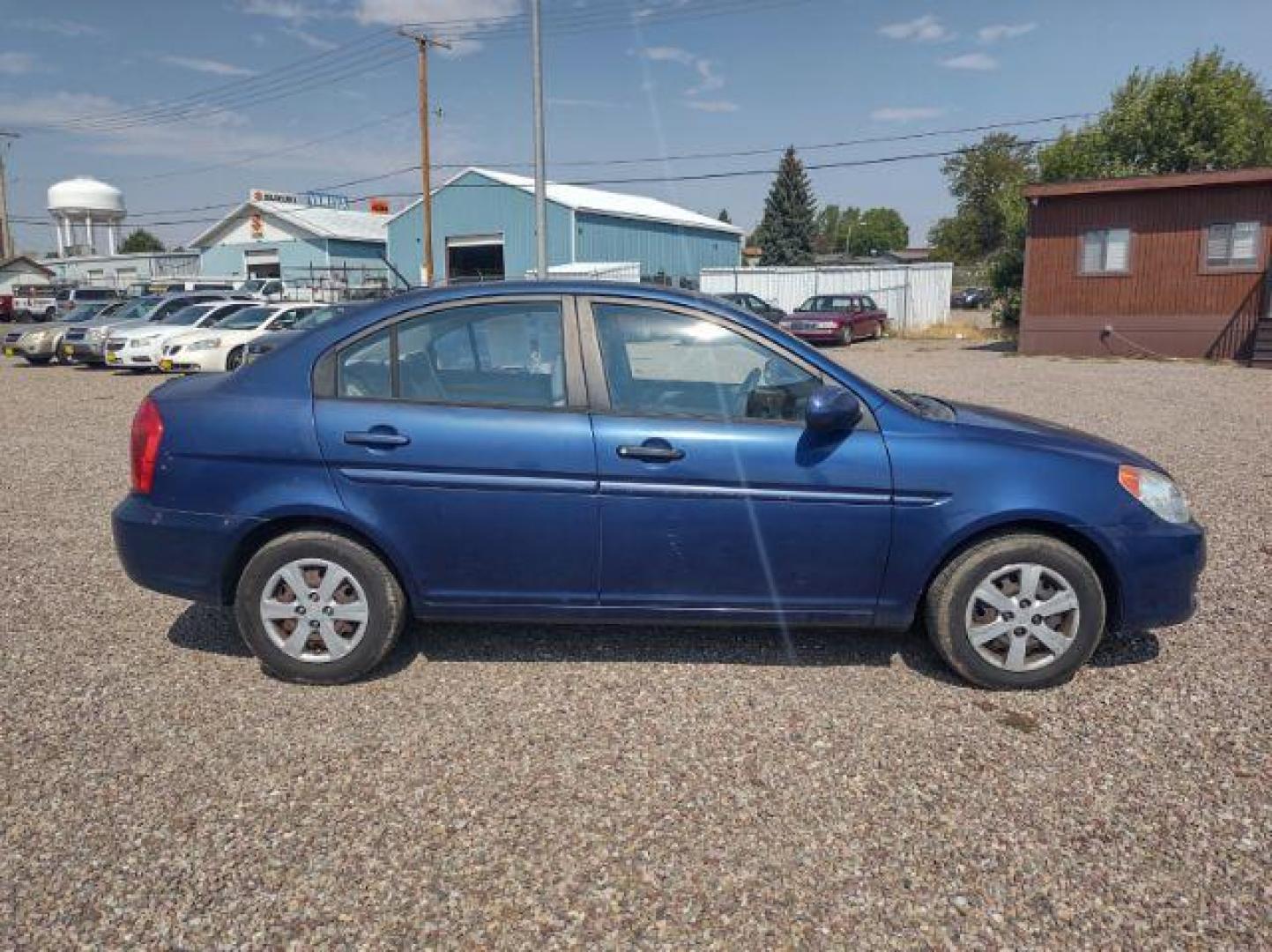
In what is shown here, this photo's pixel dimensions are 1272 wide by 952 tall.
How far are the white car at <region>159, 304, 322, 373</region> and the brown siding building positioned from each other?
1742 centimetres

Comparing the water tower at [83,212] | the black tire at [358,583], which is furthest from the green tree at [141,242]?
the black tire at [358,583]

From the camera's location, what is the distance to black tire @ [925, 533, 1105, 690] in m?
3.51

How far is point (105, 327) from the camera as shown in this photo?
1811cm

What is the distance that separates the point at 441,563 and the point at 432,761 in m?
0.82

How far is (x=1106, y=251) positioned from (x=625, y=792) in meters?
21.3

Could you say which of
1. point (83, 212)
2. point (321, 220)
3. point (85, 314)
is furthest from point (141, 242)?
point (85, 314)

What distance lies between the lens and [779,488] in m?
3.46

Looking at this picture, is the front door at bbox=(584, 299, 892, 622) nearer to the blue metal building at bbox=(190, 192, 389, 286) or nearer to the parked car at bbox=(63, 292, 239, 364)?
the parked car at bbox=(63, 292, 239, 364)

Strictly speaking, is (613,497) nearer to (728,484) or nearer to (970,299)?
(728,484)

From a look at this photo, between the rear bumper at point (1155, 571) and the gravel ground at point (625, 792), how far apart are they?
334mm

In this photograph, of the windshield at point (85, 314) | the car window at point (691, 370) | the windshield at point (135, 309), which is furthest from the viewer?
the windshield at point (85, 314)

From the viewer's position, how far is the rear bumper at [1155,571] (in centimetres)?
353

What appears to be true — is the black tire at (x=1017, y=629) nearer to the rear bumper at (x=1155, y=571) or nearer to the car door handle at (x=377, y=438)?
the rear bumper at (x=1155, y=571)

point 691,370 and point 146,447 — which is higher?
point 691,370
